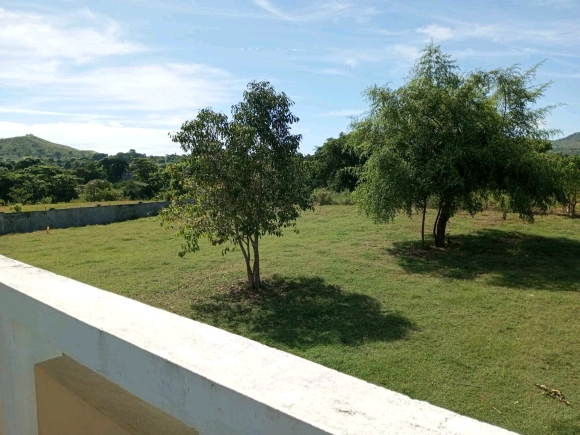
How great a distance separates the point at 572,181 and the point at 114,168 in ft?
151

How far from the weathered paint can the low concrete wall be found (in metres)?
20.5

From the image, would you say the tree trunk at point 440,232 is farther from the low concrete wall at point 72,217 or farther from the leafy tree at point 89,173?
the leafy tree at point 89,173

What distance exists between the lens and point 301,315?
7.42 metres

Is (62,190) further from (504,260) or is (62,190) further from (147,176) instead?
(504,260)

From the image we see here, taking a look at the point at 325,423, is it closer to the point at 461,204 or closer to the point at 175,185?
the point at 175,185

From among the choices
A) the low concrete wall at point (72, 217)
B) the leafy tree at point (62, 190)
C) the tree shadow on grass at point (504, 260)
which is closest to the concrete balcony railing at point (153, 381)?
the tree shadow on grass at point (504, 260)

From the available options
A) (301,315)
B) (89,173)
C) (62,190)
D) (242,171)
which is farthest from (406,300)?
(89,173)

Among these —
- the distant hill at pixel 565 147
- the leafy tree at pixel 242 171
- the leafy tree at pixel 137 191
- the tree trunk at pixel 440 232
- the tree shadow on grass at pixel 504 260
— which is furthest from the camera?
the leafy tree at pixel 137 191

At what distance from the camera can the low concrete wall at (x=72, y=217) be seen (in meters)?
19.3

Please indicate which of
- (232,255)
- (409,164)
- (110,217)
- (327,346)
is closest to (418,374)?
(327,346)

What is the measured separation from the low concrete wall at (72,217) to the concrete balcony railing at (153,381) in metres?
20.3

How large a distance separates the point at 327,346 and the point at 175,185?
5.05m

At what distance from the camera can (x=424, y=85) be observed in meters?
12.1

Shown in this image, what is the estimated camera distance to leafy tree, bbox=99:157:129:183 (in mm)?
49719
